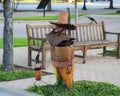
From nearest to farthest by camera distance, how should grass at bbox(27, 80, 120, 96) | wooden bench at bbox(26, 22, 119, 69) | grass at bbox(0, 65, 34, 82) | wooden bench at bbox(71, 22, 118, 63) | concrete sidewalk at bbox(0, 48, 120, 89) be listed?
1. grass at bbox(27, 80, 120, 96)
2. concrete sidewalk at bbox(0, 48, 120, 89)
3. grass at bbox(0, 65, 34, 82)
4. wooden bench at bbox(26, 22, 119, 69)
5. wooden bench at bbox(71, 22, 118, 63)

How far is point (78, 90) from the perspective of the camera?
800 cm

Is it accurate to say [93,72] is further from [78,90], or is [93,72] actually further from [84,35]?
[78,90]

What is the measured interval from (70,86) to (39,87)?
1.78 feet

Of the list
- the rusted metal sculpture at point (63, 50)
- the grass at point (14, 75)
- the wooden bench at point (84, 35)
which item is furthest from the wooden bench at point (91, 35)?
the rusted metal sculpture at point (63, 50)

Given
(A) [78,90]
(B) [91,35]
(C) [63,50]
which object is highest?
(C) [63,50]

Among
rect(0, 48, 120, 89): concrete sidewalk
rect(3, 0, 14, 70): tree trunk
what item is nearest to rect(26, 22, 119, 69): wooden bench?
rect(0, 48, 120, 89): concrete sidewalk

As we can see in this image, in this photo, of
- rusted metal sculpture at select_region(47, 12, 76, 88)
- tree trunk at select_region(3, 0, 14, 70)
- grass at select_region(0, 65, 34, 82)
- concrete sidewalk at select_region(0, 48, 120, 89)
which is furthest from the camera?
tree trunk at select_region(3, 0, 14, 70)

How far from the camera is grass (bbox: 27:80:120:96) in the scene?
25.4 feet

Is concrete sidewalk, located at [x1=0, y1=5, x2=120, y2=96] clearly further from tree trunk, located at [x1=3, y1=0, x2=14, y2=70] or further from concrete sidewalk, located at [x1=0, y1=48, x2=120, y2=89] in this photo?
tree trunk, located at [x1=3, y1=0, x2=14, y2=70]

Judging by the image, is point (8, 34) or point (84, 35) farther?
point (84, 35)

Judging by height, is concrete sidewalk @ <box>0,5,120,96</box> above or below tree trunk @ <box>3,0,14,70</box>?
below

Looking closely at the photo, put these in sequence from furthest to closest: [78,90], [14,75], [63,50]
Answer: [14,75] → [78,90] → [63,50]

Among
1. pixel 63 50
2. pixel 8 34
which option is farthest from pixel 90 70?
pixel 63 50

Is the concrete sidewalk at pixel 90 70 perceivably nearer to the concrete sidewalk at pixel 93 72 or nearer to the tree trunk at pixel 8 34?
the concrete sidewalk at pixel 93 72
